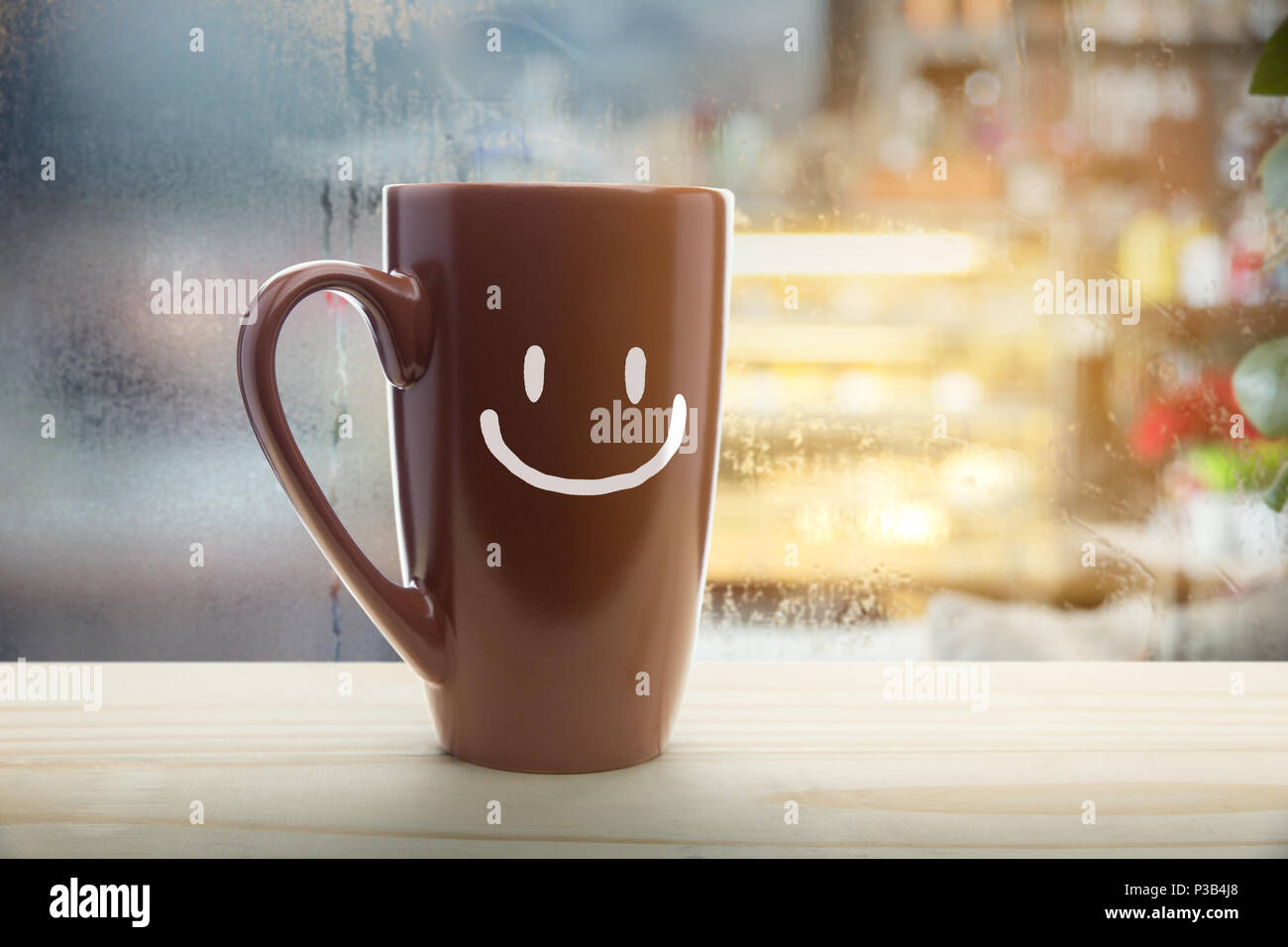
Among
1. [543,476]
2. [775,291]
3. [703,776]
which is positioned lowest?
[703,776]

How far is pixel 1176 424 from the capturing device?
2.50ft

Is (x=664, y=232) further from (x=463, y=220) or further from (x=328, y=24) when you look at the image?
(x=328, y=24)

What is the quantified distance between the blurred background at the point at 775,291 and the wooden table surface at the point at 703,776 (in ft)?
0.40

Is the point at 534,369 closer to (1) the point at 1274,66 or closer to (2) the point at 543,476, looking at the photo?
(2) the point at 543,476

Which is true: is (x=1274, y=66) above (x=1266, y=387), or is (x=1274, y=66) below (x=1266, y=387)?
above

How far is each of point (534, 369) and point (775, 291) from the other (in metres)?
0.33

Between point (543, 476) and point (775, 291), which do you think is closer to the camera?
point (543, 476)

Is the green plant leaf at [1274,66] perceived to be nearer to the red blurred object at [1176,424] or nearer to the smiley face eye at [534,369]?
the red blurred object at [1176,424]

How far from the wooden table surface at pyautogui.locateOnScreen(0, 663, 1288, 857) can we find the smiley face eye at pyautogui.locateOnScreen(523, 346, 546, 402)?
0.17 m

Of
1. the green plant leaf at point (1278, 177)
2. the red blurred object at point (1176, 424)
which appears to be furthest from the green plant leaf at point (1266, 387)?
the red blurred object at point (1176, 424)

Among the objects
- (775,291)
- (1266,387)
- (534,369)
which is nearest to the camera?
(534,369)

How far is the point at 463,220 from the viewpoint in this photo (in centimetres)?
47

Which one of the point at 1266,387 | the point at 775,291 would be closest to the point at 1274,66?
the point at 1266,387

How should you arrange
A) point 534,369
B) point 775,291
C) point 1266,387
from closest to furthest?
point 534,369
point 1266,387
point 775,291
